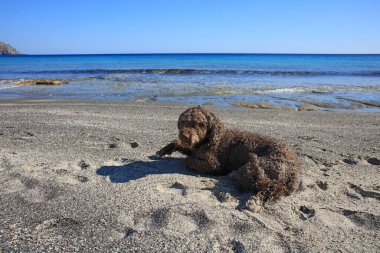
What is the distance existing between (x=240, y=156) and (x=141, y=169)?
1.42 m

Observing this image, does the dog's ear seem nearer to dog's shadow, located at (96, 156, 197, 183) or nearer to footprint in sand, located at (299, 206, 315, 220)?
dog's shadow, located at (96, 156, 197, 183)

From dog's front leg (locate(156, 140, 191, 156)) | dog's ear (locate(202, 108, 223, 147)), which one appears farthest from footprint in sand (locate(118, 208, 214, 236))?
dog's front leg (locate(156, 140, 191, 156))

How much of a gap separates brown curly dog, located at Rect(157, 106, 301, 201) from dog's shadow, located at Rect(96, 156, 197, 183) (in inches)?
9.7

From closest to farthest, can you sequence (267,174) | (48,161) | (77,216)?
(77,216) < (267,174) < (48,161)

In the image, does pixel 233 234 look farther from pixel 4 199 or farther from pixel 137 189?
pixel 4 199

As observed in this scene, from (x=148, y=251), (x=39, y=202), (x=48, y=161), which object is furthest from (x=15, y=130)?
Answer: (x=148, y=251)

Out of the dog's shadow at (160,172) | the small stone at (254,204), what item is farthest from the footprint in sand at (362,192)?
the dog's shadow at (160,172)

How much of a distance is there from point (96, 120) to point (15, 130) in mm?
1969

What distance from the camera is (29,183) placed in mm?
4355

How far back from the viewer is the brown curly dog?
4.20 metres

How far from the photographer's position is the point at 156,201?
3.97 meters

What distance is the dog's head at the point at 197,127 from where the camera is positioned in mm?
4621

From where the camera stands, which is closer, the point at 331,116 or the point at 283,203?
the point at 283,203

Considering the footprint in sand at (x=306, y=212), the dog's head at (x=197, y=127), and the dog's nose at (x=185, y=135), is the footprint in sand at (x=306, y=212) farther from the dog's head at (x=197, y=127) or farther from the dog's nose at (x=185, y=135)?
the dog's nose at (x=185, y=135)
